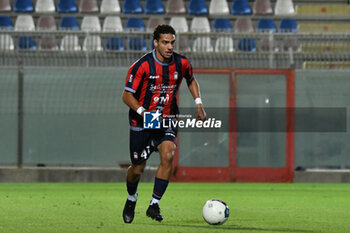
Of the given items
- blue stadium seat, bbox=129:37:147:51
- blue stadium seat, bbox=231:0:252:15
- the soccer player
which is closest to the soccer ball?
the soccer player

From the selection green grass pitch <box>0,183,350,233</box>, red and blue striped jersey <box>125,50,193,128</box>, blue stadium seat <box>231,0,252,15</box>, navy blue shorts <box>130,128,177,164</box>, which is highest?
blue stadium seat <box>231,0,252,15</box>

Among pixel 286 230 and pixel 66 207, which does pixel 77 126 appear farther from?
pixel 286 230

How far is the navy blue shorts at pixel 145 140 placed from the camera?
748cm

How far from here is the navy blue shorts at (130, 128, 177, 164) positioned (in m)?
7.48

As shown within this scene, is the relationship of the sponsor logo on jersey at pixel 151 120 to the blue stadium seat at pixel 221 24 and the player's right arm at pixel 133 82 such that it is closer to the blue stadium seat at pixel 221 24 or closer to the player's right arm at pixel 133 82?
the player's right arm at pixel 133 82

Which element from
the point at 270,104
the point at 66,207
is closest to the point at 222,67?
the point at 270,104

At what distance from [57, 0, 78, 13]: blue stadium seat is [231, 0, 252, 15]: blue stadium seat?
165 inches

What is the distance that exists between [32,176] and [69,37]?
2.98m

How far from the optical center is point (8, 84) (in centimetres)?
1429

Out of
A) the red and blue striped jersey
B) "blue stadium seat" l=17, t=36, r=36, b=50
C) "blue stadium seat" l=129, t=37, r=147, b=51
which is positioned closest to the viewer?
the red and blue striped jersey

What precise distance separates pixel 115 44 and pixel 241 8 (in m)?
5.86

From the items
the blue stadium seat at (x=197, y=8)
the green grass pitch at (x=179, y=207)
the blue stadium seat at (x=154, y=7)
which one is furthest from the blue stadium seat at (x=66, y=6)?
the green grass pitch at (x=179, y=207)

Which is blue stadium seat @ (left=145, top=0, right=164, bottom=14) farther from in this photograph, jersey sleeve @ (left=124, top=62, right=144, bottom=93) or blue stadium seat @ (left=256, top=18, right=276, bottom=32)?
jersey sleeve @ (left=124, top=62, right=144, bottom=93)

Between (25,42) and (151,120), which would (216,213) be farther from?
(25,42)
